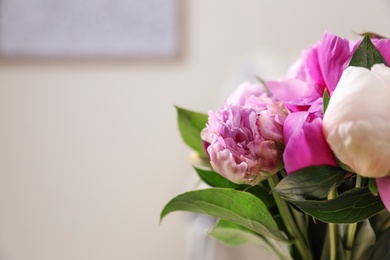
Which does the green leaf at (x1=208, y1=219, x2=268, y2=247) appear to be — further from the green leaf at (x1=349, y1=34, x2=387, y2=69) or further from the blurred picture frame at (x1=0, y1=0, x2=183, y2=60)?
the blurred picture frame at (x1=0, y1=0, x2=183, y2=60)

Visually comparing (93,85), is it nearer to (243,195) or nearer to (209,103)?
(209,103)

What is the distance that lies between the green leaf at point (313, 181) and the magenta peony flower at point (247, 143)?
0.02 m

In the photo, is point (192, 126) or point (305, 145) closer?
point (305, 145)

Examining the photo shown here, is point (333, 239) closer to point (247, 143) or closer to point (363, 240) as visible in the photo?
point (363, 240)

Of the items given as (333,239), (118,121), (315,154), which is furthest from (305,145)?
(118,121)

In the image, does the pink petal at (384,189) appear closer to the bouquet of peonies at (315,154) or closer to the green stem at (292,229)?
the bouquet of peonies at (315,154)

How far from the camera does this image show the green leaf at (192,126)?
0.54 m

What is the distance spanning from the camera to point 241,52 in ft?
8.37

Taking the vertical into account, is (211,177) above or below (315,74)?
below

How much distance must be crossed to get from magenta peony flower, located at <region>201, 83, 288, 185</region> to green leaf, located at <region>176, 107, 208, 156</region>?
0.13m

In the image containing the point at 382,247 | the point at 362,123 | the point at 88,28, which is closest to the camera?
the point at 362,123

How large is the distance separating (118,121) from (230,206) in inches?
85.9

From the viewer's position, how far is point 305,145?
0.37m

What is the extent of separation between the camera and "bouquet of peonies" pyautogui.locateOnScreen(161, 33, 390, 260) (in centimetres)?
36
